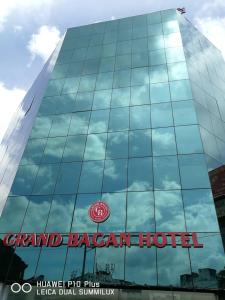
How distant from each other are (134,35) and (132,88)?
11.1 m

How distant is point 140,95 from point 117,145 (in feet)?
22.5

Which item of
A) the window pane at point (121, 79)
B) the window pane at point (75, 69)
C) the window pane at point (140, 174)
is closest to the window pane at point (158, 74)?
the window pane at point (121, 79)

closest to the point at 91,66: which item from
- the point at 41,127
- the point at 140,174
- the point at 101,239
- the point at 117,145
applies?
the point at 41,127

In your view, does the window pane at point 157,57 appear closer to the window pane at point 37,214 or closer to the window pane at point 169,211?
the window pane at point 169,211

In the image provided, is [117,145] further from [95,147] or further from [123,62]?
[123,62]

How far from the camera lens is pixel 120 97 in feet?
95.9

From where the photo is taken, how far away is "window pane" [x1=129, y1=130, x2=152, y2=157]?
2422 cm

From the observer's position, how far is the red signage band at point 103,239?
1862 cm

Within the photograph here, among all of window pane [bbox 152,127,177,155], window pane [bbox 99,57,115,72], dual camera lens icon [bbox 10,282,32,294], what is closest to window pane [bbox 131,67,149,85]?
window pane [bbox 99,57,115,72]

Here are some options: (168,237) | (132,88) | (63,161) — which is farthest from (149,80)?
(168,237)

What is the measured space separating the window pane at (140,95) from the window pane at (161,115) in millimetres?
1376

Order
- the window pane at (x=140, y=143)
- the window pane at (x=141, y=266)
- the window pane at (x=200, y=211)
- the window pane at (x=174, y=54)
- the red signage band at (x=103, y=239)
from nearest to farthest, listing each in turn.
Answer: the window pane at (x=141, y=266)
the red signage band at (x=103, y=239)
the window pane at (x=200, y=211)
the window pane at (x=140, y=143)
the window pane at (x=174, y=54)

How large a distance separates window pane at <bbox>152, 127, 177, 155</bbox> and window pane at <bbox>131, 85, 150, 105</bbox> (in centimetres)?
430

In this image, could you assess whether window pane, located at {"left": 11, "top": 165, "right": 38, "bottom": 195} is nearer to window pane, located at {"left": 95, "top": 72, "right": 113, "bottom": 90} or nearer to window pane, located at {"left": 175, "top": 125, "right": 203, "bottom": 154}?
window pane, located at {"left": 95, "top": 72, "right": 113, "bottom": 90}
